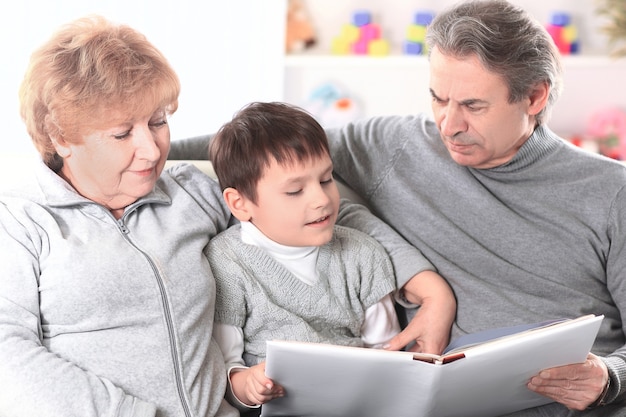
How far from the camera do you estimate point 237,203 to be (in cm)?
177

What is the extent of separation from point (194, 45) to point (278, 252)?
227 cm

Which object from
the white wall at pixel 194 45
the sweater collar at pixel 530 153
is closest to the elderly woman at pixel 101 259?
the sweater collar at pixel 530 153

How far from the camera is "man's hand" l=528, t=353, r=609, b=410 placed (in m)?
1.65

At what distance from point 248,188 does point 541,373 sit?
68 centimetres

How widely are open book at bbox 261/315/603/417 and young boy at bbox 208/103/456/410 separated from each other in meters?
0.15

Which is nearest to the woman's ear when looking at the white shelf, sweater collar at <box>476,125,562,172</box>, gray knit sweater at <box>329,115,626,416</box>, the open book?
the open book

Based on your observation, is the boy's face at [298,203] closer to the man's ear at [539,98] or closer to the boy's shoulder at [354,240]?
the boy's shoulder at [354,240]

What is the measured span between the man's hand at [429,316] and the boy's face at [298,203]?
282 millimetres

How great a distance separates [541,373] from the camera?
1633mm

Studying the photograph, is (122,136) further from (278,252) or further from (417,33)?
(417,33)

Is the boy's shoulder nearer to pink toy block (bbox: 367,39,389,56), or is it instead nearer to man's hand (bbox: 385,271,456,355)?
man's hand (bbox: 385,271,456,355)

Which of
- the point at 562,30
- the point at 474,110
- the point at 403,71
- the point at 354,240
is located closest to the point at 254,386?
the point at 354,240

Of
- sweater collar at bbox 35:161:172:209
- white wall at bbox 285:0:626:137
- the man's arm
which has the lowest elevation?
white wall at bbox 285:0:626:137

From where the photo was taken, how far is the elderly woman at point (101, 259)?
150 centimetres
